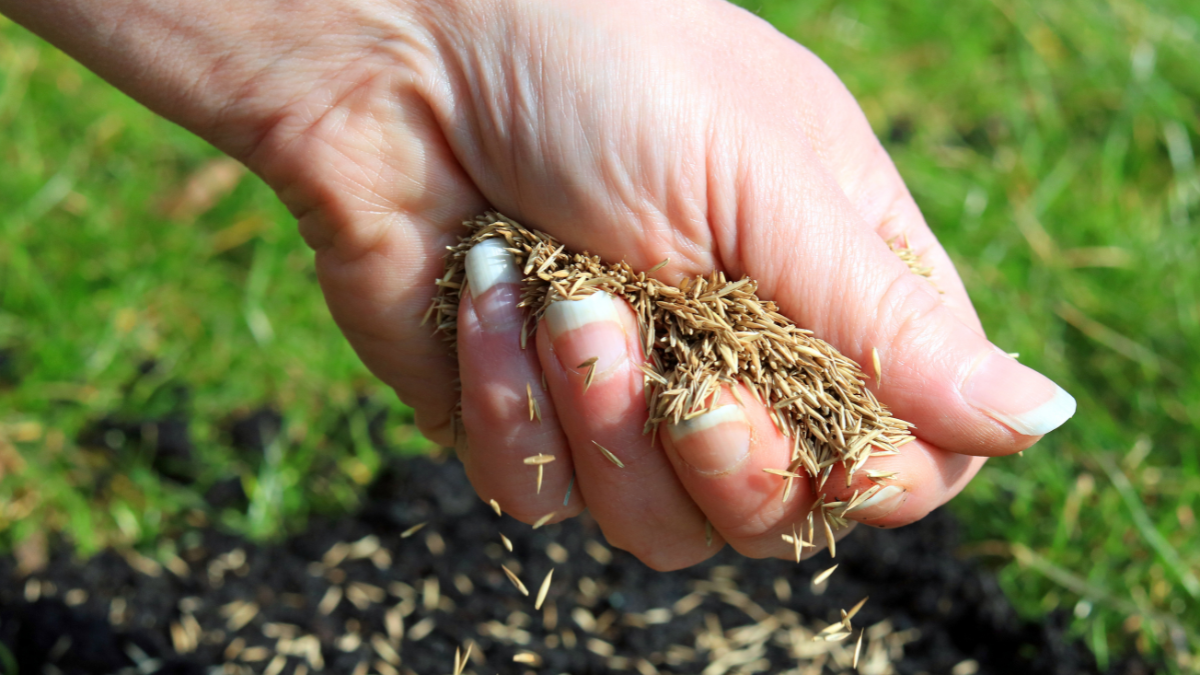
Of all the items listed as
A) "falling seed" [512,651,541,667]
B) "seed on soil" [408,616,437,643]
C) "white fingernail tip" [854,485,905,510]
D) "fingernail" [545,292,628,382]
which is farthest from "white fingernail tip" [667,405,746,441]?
"seed on soil" [408,616,437,643]

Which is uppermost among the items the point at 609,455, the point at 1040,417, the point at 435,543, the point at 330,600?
the point at 1040,417

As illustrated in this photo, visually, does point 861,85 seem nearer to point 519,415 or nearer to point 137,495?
point 519,415

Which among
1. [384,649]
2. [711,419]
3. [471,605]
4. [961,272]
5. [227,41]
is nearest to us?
[711,419]

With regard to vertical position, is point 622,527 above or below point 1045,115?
below

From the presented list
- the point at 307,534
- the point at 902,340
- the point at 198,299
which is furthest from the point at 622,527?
the point at 198,299

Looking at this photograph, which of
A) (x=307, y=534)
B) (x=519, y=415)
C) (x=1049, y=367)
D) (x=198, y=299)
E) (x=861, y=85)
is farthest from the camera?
(x=861, y=85)

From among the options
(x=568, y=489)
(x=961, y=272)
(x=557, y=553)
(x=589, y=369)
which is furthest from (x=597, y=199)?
(x=961, y=272)

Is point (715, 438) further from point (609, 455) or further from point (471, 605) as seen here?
point (471, 605)
